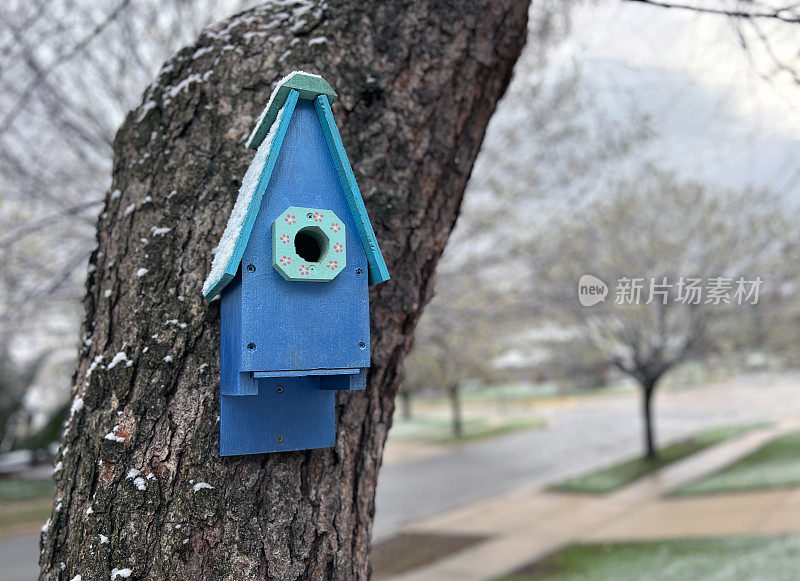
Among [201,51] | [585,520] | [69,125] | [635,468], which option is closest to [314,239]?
[201,51]

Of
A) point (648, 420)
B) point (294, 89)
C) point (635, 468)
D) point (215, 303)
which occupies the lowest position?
point (635, 468)

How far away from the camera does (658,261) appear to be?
1107 centimetres

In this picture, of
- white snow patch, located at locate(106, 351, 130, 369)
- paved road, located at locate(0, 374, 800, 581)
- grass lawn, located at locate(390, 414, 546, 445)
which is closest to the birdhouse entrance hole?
white snow patch, located at locate(106, 351, 130, 369)

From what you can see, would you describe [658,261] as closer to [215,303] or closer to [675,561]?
[675,561]

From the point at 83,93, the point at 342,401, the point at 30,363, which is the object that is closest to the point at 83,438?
the point at 342,401

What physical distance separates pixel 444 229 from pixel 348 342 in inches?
21.2

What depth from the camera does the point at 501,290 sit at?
845 centimetres

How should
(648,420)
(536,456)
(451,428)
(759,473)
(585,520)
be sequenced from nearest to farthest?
(585,520), (759,473), (648,420), (536,456), (451,428)

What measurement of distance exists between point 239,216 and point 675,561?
6.88 meters

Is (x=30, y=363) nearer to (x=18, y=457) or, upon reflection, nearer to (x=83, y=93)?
(x=18, y=457)

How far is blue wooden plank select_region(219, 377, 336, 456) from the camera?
4.52 feet

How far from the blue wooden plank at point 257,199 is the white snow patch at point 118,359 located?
9.9 inches

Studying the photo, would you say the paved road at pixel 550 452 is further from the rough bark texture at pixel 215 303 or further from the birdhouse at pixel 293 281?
the birdhouse at pixel 293 281

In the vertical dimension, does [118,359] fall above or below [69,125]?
Answer: below
